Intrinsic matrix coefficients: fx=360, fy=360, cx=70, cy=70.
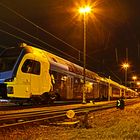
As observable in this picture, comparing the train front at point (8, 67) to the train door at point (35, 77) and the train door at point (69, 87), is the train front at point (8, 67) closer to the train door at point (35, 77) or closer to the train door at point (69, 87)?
the train door at point (35, 77)

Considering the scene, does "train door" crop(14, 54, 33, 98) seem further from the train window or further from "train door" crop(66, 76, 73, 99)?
"train door" crop(66, 76, 73, 99)

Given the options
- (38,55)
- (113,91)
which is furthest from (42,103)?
(113,91)

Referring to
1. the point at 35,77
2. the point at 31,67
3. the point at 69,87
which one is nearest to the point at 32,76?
Result: the point at 35,77

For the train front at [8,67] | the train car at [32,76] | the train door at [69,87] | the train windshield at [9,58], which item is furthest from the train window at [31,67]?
the train door at [69,87]

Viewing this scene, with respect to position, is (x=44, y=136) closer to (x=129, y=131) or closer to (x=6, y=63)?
(x=129, y=131)

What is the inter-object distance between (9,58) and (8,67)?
899 mm

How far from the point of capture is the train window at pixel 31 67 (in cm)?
2209

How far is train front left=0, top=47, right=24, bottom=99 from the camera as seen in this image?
21.1 meters

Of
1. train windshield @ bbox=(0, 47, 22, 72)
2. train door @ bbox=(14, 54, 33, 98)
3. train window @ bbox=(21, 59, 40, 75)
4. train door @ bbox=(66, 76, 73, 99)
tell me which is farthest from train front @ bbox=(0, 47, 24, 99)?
train door @ bbox=(66, 76, 73, 99)

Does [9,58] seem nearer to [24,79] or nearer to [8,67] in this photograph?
[8,67]

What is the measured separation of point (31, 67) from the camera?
22.7m

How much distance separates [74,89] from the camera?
102 feet

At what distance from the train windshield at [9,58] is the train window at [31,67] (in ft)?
2.28

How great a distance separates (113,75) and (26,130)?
70378 millimetres
